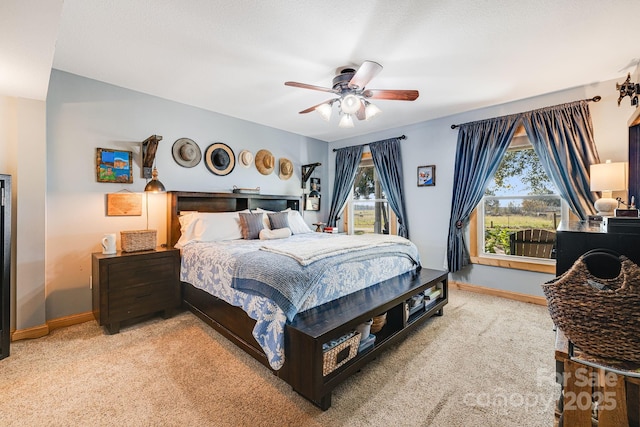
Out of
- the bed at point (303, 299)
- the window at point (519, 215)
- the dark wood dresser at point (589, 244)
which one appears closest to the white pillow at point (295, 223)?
the bed at point (303, 299)

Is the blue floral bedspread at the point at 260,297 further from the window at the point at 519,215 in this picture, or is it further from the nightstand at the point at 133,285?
the window at the point at 519,215

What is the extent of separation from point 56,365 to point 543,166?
519 centimetres

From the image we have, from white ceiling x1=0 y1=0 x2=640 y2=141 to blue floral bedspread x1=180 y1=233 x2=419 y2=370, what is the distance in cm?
182

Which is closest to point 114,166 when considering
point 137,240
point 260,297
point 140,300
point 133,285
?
point 137,240

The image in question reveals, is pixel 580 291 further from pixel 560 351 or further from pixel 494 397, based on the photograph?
pixel 494 397

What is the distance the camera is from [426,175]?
4.37 m

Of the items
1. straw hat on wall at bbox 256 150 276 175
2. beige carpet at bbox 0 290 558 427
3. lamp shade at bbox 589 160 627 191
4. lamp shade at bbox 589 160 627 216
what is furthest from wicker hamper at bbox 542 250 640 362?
straw hat on wall at bbox 256 150 276 175

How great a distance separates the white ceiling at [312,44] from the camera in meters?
1.91

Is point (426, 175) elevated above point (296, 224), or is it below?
above

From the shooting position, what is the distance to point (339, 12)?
198cm

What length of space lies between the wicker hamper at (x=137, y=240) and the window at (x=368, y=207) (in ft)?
11.3

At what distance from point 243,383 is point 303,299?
28.6 inches

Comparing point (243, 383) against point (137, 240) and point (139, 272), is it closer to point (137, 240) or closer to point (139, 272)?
point (139, 272)

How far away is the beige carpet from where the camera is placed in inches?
64.3
